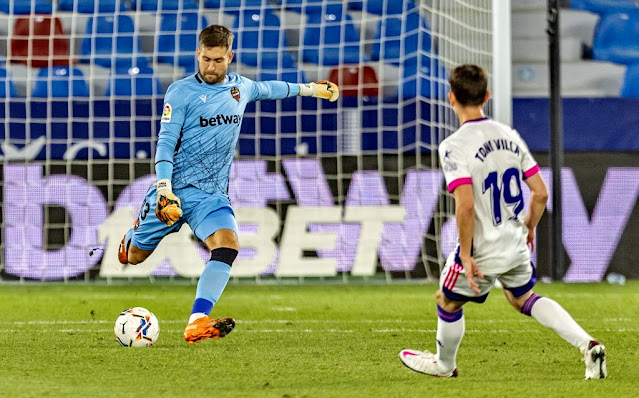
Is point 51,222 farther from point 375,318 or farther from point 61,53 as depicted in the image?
point 375,318

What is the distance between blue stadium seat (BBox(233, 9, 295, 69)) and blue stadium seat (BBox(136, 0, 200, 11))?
0.59 m

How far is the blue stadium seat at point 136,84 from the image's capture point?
1153 cm

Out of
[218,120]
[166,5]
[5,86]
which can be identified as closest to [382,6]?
[166,5]

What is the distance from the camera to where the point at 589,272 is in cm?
1055

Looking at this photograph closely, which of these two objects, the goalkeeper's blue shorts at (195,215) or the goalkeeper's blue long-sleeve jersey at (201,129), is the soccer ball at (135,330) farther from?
the goalkeeper's blue long-sleeve jersey at (201,129)

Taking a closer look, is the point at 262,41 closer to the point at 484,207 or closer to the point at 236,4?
the point at 236,4

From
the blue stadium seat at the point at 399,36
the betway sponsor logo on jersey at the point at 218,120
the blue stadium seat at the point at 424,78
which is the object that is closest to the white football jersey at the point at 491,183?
the betway sponsor logo on jersey at the point at 218,120

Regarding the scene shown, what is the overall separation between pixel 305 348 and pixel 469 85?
1991 millimetres

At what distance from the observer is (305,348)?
580 cm

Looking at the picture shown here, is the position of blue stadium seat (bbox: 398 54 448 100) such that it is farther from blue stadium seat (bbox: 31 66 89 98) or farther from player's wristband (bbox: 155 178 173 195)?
player's wristband (bbox: 155 178 173 195)

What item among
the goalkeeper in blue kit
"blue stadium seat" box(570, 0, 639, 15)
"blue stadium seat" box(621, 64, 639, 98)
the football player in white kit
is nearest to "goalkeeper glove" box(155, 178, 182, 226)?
the goalkeeper in blue kit

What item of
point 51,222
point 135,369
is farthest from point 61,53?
point 135,369

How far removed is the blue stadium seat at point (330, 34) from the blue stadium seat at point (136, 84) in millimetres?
1691

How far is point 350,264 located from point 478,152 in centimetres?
604
